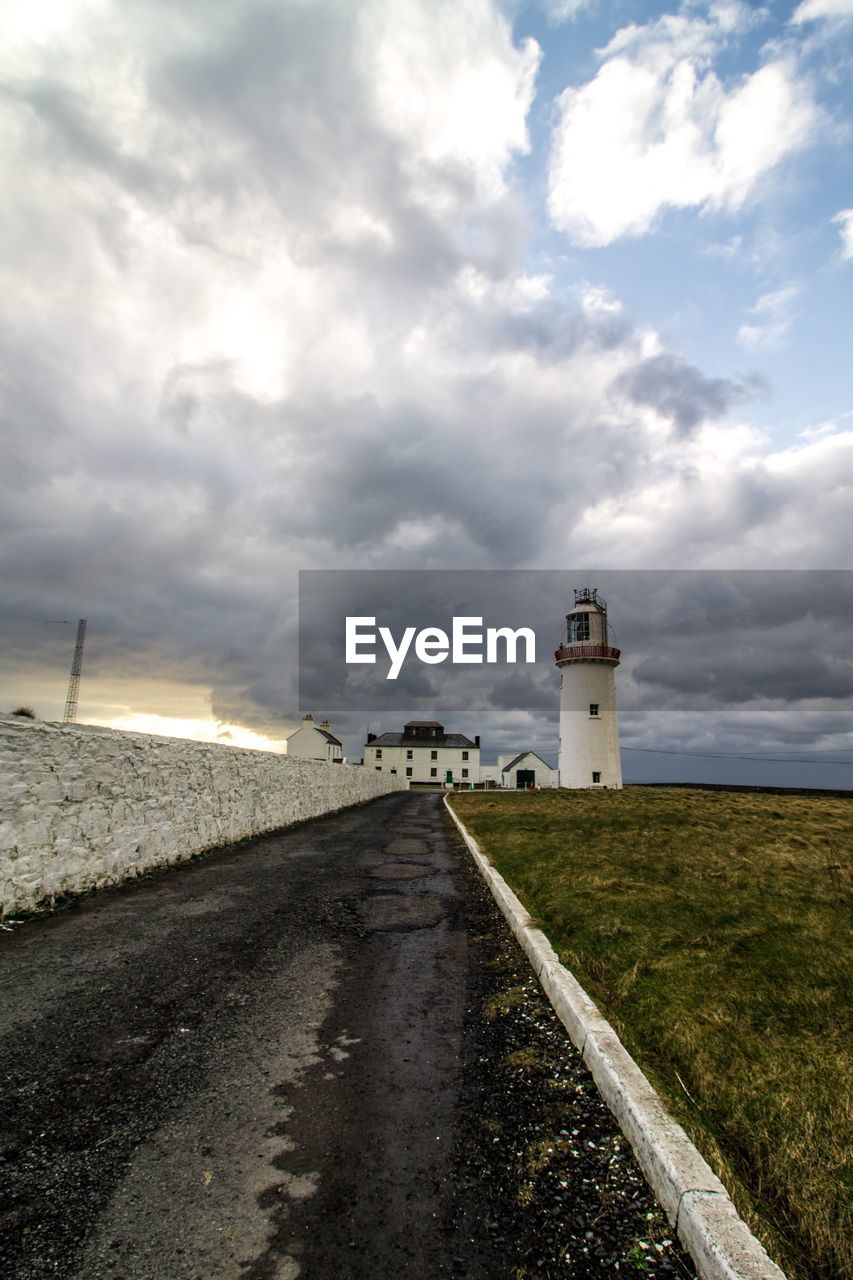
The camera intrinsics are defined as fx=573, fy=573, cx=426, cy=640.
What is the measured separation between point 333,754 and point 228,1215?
81.9 metres

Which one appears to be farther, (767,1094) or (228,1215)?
(767,1094)

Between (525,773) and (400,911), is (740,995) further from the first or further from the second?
(525,773)

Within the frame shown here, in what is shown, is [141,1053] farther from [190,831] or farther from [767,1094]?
[190,831]

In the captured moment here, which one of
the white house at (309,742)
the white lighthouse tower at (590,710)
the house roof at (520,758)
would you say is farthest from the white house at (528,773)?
the white lighthouse tower at (590,710)

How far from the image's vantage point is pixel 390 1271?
2148mm

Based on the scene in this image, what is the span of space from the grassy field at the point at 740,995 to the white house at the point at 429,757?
8190 cm

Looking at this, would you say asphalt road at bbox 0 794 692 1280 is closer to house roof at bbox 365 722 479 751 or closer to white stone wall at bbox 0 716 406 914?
white stone wall at bbox 0 716 406 914

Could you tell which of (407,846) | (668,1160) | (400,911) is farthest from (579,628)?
(668,1160)

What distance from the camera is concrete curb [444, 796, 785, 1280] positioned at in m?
2.06

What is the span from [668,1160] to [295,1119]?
185 cm

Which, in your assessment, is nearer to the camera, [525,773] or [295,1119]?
[295,1119]

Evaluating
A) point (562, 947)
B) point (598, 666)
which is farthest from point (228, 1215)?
point (598, 666)

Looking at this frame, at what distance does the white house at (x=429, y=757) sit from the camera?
3629 inches

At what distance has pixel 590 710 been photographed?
1631 inches
